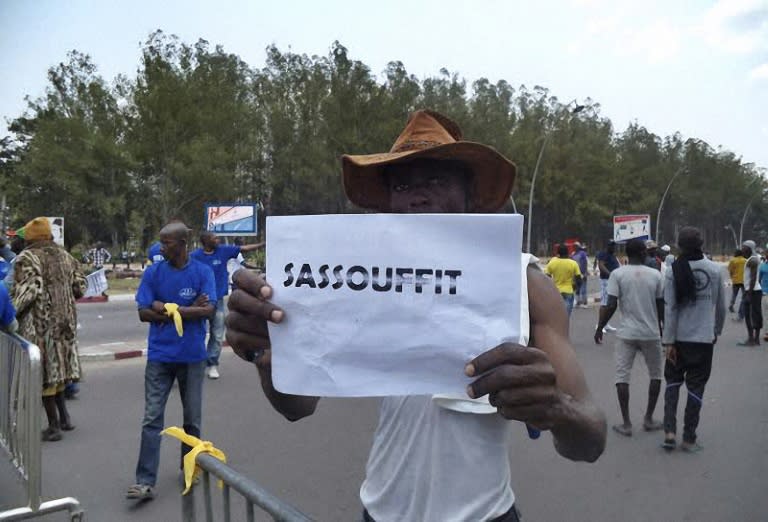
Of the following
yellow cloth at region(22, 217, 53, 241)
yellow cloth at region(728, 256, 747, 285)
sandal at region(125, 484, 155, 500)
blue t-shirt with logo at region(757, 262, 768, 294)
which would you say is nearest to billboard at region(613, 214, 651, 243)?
yellow cloth at region(728, 256, 747, 285)

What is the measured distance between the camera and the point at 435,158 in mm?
1608

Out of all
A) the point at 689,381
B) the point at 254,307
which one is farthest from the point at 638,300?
the point at 254,307

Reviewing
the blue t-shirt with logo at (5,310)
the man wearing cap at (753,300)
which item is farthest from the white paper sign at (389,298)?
the man wearing cap at (753,300)

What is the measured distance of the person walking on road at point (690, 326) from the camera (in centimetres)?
521

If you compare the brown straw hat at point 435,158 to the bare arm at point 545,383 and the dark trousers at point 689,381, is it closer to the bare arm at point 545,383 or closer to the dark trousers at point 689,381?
the bare arm at point 545,383

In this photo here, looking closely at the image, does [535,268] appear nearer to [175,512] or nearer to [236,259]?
[175,512]

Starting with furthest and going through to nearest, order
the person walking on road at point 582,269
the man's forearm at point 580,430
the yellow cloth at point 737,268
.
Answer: the person walking on road at point 582,269, the yellow cloth at point 737,268, the man's forearm at point 580,430

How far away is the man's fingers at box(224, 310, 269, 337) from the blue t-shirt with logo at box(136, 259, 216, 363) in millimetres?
3160

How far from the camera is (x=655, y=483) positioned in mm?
4414

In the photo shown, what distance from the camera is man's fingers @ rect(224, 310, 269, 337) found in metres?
1.43

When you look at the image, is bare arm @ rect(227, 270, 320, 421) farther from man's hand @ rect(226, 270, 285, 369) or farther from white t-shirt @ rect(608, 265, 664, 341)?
white t-shirt @ rect(608, 265, 664, 341)

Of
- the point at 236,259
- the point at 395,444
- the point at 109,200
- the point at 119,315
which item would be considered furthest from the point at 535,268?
the point at 109,200

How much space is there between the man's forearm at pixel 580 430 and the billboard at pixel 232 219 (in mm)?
19977

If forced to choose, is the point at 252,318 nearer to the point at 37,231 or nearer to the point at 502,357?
the point at 502,357
